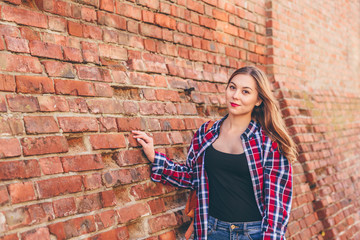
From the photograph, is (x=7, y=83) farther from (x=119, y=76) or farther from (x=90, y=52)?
(x=119, y=76)

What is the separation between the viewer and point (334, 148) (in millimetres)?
4602

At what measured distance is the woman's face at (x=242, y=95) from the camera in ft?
8.18

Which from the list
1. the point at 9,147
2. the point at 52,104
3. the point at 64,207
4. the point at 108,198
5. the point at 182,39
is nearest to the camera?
the point at 9,147

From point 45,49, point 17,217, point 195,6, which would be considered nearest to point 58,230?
point 17,217

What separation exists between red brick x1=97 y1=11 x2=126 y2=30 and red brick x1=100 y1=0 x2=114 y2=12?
3 cm

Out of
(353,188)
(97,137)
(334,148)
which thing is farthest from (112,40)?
(353,188)

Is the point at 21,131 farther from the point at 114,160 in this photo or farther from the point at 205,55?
the point at 205,55

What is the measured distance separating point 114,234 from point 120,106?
2.65 feet

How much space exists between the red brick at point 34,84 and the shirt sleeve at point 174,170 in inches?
32.4

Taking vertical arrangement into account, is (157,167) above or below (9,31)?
below

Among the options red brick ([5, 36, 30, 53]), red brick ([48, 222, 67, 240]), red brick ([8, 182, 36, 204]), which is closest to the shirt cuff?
red brick ([48, 222, 67, 240])

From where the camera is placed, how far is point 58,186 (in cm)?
199

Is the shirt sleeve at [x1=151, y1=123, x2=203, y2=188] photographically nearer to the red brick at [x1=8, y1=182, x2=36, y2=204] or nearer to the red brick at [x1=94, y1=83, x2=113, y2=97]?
the red brick at [x1=94, y1=83, x2=113, y2=97]

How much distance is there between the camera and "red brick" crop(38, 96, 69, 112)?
6.70 feet
